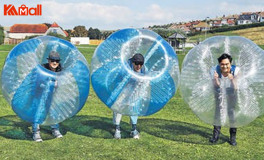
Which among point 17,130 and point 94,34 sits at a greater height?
point 94,34

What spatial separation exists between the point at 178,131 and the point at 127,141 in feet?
Result: 3.58

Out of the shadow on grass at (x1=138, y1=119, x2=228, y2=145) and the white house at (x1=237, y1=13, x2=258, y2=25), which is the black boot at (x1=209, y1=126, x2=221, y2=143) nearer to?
the shadow on grass at (x1=138, y1=119, x2=228, y2=145)

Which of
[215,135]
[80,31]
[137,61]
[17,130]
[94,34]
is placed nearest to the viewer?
[137,61]

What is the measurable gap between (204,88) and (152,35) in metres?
1.12

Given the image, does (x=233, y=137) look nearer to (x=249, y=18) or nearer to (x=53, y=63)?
(x=53, y=63)

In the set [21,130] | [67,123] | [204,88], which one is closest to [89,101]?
[67,123]

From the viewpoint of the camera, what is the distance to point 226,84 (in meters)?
4.58

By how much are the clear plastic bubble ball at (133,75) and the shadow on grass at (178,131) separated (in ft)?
3.13

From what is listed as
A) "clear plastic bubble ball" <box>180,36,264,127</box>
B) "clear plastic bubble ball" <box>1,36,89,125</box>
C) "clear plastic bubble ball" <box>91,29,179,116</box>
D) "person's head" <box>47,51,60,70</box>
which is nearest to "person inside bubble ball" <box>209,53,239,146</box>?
"clear plastic bubble ball" <box>180,36,264,127</box>

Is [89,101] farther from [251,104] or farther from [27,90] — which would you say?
[251,104]

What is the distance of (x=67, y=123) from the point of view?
20.1 feet

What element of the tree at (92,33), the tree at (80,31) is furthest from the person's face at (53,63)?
the tree at (92,33)

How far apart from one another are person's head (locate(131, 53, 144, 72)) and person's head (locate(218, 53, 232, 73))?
1.10 m

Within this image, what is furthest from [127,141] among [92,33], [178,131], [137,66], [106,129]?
[92,33]
